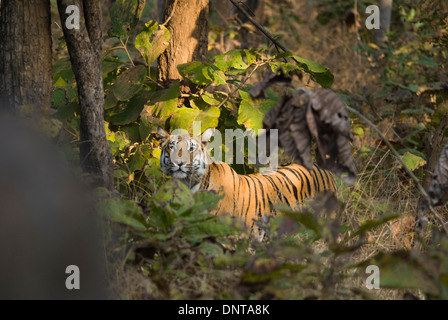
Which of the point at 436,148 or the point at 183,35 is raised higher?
the point at 183,35

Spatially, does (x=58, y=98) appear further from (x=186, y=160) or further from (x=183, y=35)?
(x=186, y=160)

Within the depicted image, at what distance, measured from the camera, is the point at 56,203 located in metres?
2.15

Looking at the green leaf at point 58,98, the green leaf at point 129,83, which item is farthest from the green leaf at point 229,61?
the green leaf at point 58,98

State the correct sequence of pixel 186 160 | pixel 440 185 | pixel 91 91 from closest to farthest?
1. pixel 440 185
2. pixel 91 91
3. pixel 186 160

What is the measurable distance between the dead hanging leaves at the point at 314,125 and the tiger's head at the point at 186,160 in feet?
4.91

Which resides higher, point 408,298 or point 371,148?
point 371,148

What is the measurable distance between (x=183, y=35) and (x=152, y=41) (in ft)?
1.08

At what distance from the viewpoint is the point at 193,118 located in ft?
14.8

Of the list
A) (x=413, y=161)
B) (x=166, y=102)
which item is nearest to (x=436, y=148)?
(x=413, y=161)

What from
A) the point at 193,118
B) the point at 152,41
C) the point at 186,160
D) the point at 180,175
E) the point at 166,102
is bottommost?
the point at 180,175
